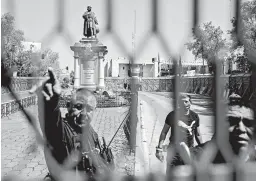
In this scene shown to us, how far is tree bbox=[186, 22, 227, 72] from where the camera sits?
1.26ft

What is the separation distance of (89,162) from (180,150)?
222 mm

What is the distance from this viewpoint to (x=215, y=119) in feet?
1.33

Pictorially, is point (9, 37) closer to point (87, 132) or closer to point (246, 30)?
point (87, 132)

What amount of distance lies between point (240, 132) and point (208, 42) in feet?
0.52

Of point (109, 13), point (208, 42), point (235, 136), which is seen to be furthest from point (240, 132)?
point (109, 13)

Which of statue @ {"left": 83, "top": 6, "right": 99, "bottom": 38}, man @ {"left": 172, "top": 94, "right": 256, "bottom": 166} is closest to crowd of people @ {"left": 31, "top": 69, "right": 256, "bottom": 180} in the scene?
man @ {"left": 172, "top": 94, "right": 256, "bottom": 166}

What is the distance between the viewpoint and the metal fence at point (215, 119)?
0.37m

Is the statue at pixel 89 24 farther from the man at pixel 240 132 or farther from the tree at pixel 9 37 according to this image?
the man at pixel 240 132

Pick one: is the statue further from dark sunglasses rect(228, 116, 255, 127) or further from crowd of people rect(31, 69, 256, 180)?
dark sunglasses rect(228, 116, 255, 127)

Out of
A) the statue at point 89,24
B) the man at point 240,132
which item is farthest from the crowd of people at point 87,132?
the statue at point 89,24

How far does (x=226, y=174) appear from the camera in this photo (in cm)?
42

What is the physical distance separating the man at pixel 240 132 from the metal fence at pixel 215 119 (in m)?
0.01

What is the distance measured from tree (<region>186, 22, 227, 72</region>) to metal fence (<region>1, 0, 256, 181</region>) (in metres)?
0.01

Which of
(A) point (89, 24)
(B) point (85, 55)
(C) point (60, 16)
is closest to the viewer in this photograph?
(C) point (60, 16)
